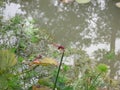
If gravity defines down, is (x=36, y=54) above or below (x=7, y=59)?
above

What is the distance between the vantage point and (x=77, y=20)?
466cm

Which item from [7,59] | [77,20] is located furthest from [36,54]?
[7,59]

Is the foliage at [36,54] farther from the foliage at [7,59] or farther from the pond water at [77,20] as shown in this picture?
the foliage at [7,59]

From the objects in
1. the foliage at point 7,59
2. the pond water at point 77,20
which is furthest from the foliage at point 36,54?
the foliage at point 7,59

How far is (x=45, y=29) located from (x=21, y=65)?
1.56m

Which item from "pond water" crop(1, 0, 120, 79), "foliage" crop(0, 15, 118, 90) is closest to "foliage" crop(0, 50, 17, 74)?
"foliage" crop(0, 15, 118, 90)

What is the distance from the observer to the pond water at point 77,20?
407cm

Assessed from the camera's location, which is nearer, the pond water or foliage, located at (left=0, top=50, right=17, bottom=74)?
foliage, located at (left=0, top=50, right=17, bottom=74)

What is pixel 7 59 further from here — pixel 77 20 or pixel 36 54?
pixel 77 20

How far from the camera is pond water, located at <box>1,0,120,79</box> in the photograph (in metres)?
4.07

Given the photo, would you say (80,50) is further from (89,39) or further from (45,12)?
(45,12)

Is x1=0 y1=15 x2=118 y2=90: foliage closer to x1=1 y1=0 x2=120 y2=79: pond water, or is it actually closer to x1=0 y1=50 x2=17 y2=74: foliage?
x1=1 y1=0 x2=120 y2=79: pond water

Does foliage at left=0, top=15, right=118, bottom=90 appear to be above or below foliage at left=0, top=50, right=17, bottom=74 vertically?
above

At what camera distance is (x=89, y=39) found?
4.16 m
